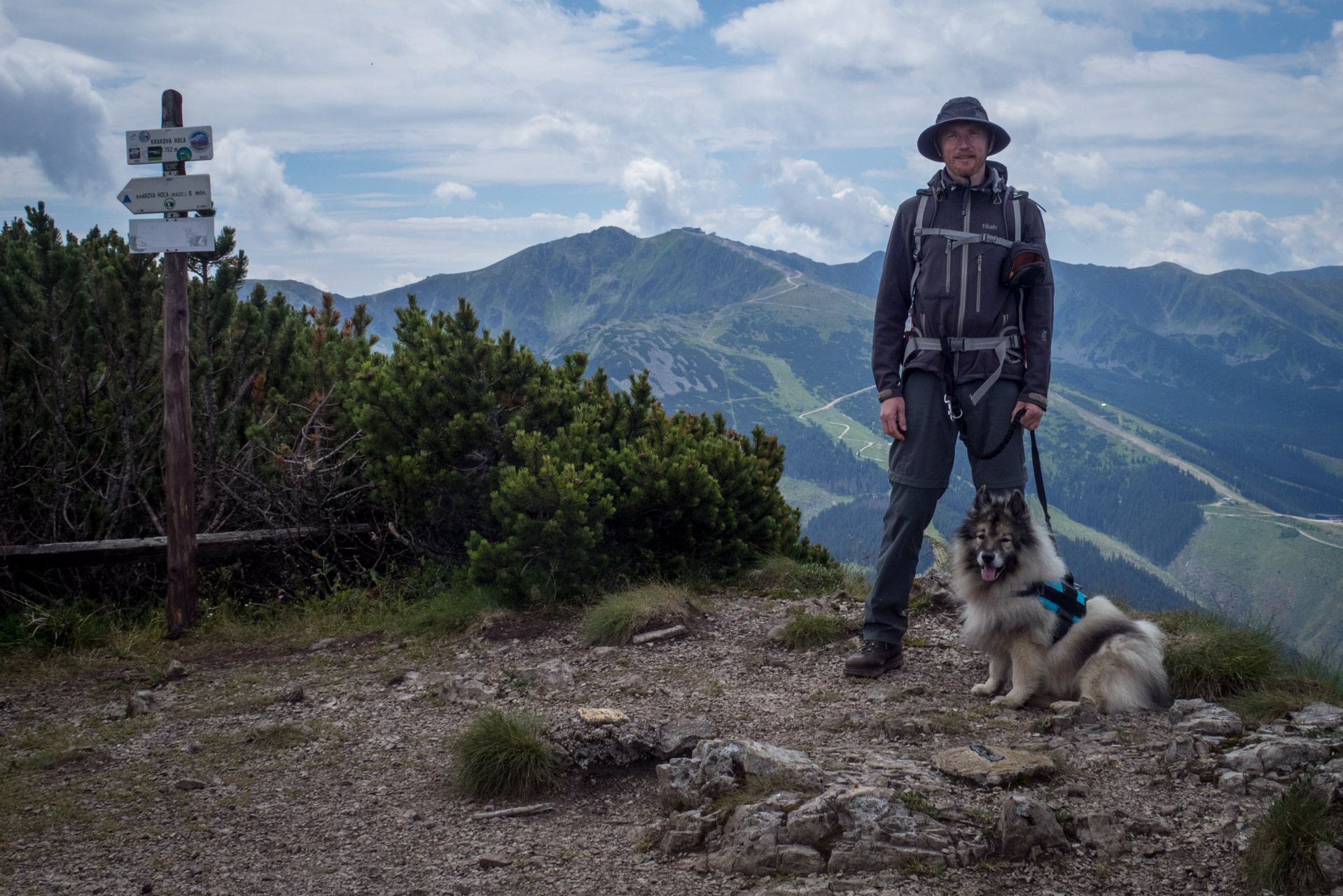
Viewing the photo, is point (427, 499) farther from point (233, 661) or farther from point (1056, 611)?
point (1056, 611)

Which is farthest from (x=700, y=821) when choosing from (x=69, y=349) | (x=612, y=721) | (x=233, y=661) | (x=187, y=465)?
(x=69, y=349)

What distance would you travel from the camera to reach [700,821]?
3371 millimetres

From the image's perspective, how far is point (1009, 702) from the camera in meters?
4.47

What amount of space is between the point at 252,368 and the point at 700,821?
24.1 ft

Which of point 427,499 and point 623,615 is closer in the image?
point 623,615

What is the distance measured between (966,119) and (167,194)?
575 cm

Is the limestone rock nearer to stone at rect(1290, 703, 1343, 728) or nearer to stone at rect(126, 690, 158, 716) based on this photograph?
stone at rect(1290, 703, 1343, 728)

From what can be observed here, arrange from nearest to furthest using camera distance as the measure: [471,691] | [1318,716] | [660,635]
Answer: [1318,716]
[471,691]
[660,635]

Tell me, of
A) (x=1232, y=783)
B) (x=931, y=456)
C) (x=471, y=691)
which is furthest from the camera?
(x=471, y=691)

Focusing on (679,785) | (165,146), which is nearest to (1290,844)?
(679,785)

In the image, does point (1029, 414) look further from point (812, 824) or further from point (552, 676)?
point (552, 676)

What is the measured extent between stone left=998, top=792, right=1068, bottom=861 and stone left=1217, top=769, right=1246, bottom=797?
75 centimetres

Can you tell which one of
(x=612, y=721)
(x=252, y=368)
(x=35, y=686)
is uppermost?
(x=252, y=368)

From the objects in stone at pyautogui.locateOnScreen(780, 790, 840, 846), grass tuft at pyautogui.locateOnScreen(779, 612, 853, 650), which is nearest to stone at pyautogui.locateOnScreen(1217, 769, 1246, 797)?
stone at pyautogui.locateOnScreen(780, 790, 840, 846)
